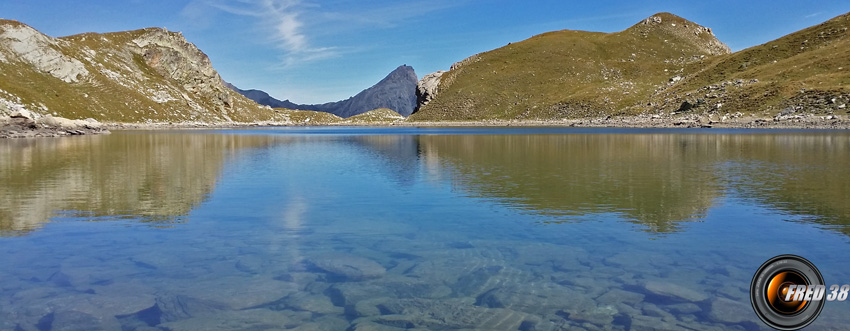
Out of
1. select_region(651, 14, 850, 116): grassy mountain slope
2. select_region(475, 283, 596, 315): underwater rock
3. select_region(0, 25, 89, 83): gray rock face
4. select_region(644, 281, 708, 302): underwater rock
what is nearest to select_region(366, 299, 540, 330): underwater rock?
select_region(475, 283, 596, 315): underwater rock

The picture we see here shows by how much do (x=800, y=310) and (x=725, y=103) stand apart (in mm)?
140263

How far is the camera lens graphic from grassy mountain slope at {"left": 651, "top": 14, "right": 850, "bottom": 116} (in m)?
118

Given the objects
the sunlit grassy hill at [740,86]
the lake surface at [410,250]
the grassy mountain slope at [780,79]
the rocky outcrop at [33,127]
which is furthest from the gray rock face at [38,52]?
the grassy mountain slope at [780,79]

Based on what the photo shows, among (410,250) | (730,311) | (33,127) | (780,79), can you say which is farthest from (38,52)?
(780,79)

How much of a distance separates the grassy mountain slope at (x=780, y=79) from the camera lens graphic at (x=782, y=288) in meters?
118

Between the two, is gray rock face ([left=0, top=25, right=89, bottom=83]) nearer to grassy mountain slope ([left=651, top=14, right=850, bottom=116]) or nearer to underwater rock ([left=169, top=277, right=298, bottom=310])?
grassy mountain slope ([left=651, top=14, right=850, bottom=116])

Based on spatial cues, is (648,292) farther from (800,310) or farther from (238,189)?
(238,189)

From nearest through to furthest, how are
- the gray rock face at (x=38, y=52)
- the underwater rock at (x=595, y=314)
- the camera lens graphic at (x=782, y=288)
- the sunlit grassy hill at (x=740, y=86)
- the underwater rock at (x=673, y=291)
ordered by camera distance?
the camera lens graphic at (x=782, y=288)
the underwater rock at (x=595, y=314)
the underwater rock at (x=673, y=291)
the sunlit grassy hill at (x=740, y=86)
the gray rock face at (x=38, y=52)

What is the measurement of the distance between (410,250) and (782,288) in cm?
857

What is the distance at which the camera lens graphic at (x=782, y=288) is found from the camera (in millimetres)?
7437

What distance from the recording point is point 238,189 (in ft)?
86.2

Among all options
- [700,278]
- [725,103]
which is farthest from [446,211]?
[725,103]

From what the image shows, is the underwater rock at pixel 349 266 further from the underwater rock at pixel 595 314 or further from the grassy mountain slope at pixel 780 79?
the grassy mountain slope at pixel 780 79

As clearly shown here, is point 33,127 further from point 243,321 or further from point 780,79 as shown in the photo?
point 780,79
